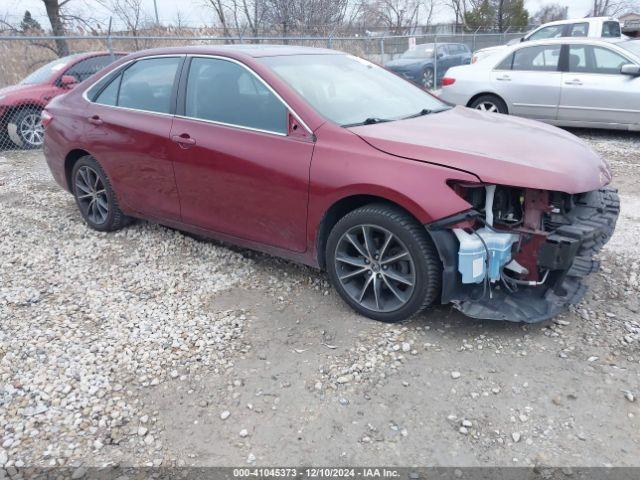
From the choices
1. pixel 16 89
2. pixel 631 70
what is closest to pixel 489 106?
pixel 631 70

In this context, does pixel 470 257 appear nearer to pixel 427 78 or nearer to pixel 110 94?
pixel 110 94

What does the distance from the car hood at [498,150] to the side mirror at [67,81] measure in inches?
280

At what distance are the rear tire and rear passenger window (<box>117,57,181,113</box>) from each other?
19.2 ft

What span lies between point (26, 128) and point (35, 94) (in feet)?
2.20

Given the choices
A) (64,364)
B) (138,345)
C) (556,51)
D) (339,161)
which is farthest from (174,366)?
(556,51)

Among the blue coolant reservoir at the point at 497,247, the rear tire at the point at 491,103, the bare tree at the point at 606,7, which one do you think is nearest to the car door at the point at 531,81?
the rear tire at the point at 491,103

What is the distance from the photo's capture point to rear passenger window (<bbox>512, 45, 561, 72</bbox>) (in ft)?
27.7

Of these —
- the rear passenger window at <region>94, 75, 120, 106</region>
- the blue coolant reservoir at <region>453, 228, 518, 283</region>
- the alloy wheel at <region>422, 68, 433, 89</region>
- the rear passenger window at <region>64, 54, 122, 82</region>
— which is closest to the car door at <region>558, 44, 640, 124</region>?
the blue coolant reservoir at <region>453, 228, 518, 283</region>

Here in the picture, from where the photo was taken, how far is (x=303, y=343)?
328 centimetres

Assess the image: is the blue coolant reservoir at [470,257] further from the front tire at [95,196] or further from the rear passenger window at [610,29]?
the rear passenger window at [610,29]

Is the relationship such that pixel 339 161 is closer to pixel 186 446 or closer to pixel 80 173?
pixel 186 446

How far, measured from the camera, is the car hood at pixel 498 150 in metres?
2.94

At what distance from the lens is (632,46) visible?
8.23 m

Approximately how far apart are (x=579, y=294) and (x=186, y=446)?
2.44 m
